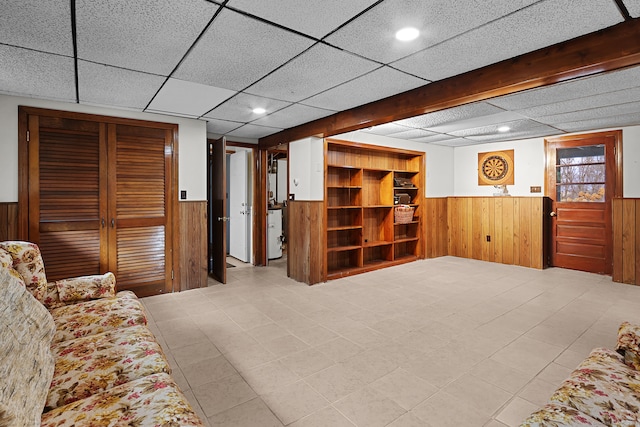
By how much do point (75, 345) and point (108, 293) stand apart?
0.85m

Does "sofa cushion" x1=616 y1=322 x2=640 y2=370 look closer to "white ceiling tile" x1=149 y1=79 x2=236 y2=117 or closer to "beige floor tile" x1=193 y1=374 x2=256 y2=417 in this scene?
"beige floor tile" x1=193 y1=374 x2=256 y2=417

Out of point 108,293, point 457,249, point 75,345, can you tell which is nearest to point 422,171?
point 457,249

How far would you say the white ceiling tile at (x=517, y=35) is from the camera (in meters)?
1.83

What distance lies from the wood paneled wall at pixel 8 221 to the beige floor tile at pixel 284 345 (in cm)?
288

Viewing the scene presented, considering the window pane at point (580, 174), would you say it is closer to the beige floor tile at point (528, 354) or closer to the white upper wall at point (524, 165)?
the white upper wall at point (524, 165)

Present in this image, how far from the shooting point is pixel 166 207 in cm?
419

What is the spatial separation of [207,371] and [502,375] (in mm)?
2100

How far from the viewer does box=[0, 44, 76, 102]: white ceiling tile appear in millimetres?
2387

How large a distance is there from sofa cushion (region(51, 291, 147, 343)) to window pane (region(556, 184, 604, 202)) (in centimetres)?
628

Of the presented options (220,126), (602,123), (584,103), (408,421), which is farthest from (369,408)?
(602,123)

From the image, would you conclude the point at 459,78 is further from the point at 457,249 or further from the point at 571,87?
the point at 457,249

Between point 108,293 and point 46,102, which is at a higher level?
point 46,102

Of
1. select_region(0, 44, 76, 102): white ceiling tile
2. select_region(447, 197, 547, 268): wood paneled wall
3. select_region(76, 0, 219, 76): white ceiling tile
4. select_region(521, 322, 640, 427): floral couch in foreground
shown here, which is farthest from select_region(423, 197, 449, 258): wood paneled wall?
select_region(0, 44, 76, 102): white ceiling tile

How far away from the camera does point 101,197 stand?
3768mm
